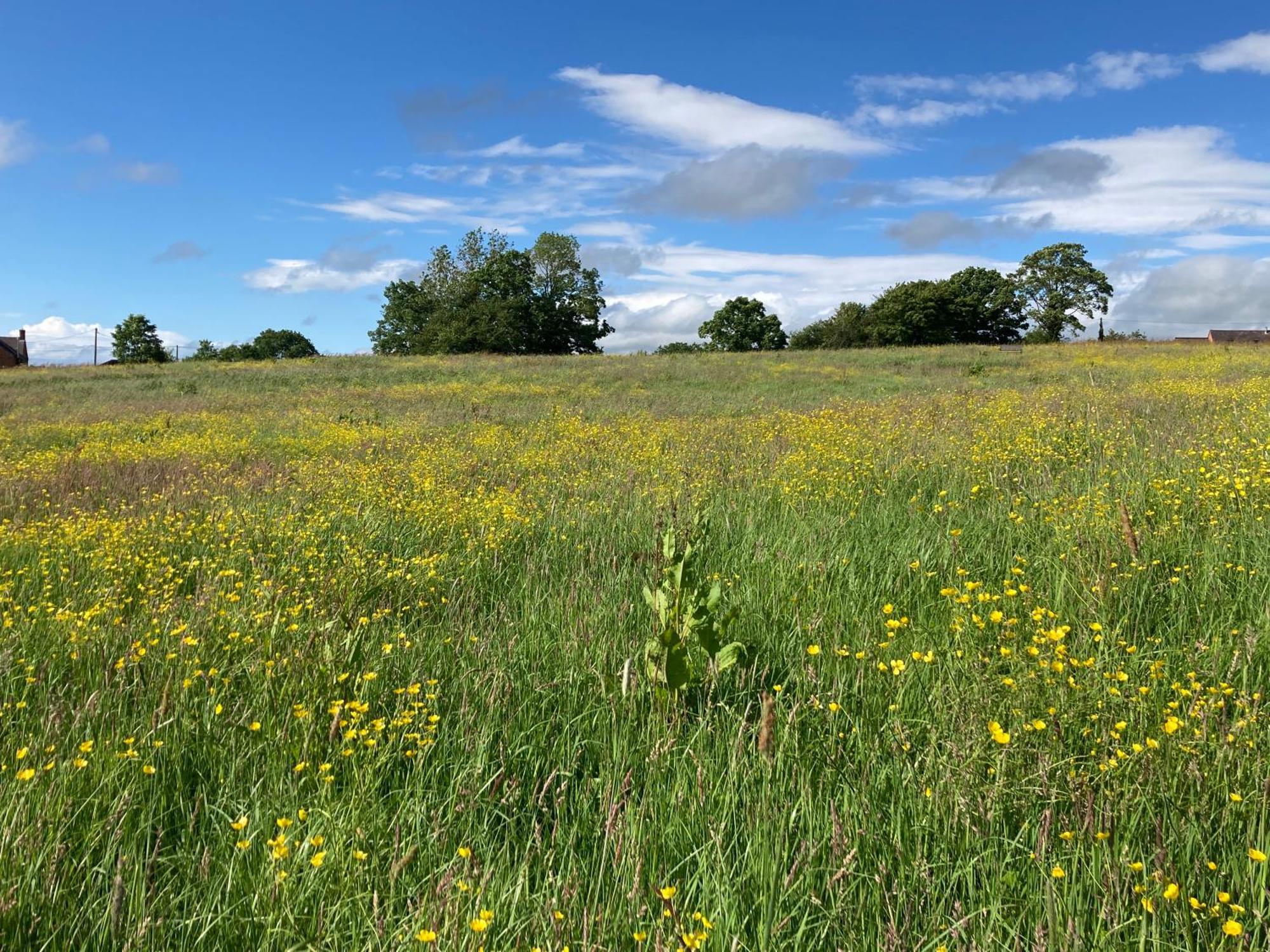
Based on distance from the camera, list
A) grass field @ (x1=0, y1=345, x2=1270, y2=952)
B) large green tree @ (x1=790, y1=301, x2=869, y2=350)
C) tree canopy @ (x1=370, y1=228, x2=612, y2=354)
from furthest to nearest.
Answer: large green tree @ (x1=790, y1=301, x2=869, y2=350)
tree canopy @ (x1=370, y1=228, x2=612, y2=354)
grass field @ (x1=0, y1=345, x2=1270, y2=952)

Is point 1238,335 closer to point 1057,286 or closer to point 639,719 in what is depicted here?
point 1057,286

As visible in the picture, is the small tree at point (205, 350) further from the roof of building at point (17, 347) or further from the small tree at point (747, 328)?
the small tree at point (747, 328)

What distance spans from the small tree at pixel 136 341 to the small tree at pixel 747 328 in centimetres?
6247

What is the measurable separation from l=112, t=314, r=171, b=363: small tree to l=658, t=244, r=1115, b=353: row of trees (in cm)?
5362

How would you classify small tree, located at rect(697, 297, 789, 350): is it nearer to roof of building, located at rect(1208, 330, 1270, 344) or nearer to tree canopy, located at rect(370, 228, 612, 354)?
tree canopy, located at rect(370, 228, 612, 354)

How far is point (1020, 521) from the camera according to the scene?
4.76 m

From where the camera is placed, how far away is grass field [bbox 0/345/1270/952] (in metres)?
1.76

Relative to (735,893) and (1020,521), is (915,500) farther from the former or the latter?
(735,893)

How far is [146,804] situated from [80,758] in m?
0.25

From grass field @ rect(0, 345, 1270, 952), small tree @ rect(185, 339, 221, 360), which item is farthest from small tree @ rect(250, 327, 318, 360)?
grass field @ rect(0, 345, 1270, 952)

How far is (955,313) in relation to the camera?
8162 cm

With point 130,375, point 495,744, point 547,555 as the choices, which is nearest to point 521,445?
point 547,555

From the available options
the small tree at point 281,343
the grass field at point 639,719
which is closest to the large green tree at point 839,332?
the small tree at point 281,343

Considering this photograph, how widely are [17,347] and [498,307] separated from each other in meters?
59.5
